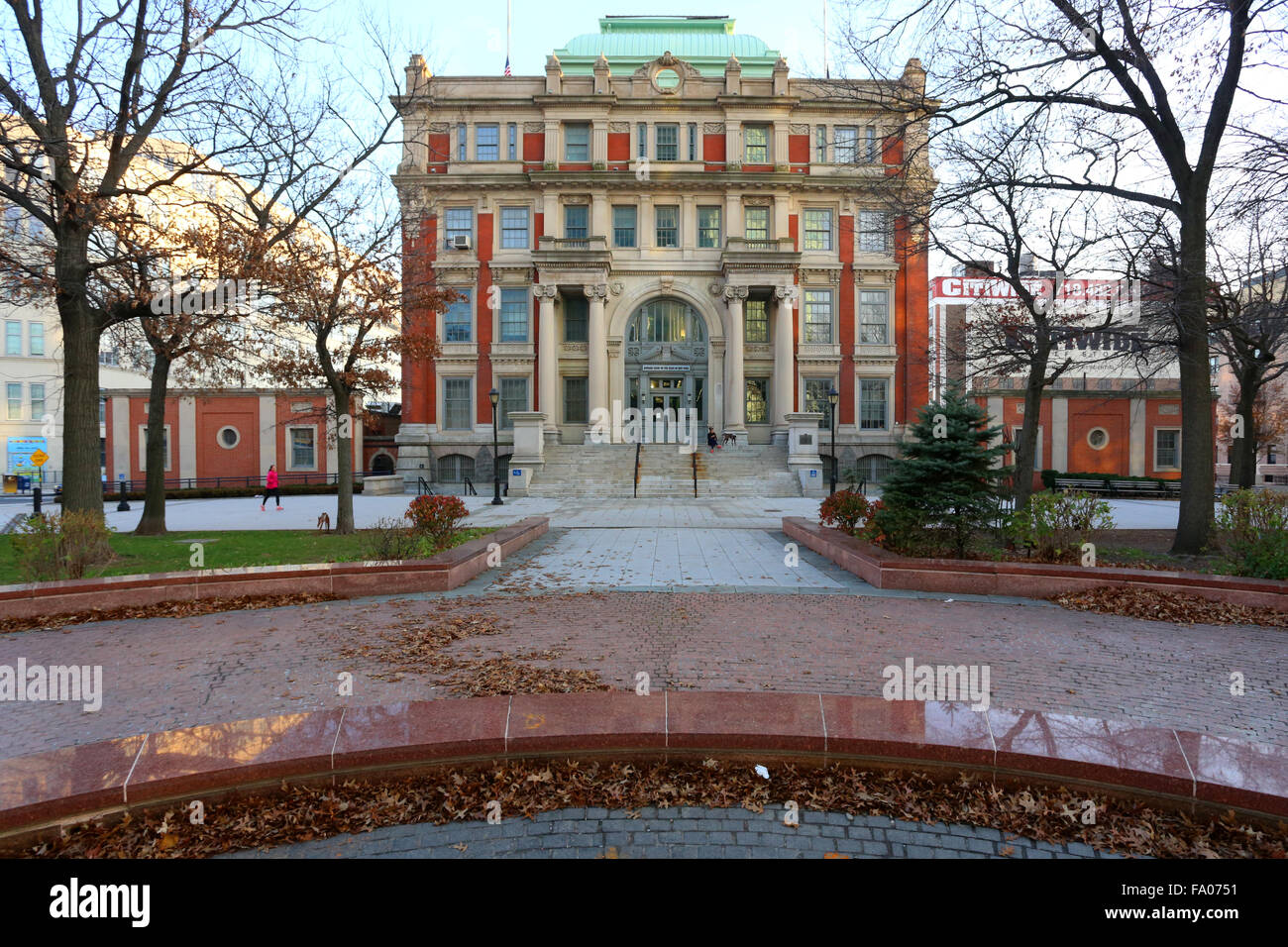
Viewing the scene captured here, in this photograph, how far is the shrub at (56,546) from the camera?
8.11 metres

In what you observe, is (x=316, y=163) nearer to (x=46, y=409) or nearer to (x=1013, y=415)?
(x=1013, y=415)

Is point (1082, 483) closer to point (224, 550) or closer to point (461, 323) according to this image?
point (461, 323)

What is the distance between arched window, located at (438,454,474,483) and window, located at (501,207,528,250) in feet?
39.7

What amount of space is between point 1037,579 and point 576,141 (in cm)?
3572

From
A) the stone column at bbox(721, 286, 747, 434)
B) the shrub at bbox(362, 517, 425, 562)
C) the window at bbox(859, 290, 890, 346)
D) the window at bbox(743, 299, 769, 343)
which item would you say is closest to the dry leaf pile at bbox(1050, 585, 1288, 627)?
the shrub at bbox(362, 517, 425, 562)

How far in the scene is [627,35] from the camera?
40.1 metres

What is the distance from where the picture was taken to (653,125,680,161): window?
118 ft

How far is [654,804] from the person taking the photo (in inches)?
134

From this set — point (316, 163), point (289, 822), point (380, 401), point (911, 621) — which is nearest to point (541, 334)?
point (380, 401)

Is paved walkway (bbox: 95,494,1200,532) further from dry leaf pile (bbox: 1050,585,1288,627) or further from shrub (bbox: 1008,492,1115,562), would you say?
dry leaf pile (bbox: 1050,585,1288,627)

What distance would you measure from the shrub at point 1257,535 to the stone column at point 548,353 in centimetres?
2711

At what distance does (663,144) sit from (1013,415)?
992 inches

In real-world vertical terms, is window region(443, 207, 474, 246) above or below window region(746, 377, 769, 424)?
above

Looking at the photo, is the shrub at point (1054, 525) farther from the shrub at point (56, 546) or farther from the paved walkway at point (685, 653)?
the shrub at point (56, 546)
